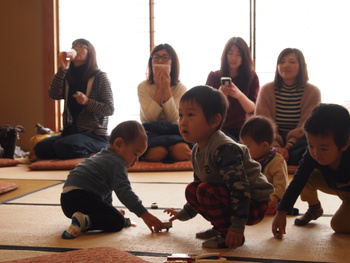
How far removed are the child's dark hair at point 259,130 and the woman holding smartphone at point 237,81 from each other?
1.53 metres

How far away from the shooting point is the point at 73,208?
162 cm

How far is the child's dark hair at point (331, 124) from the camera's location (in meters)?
1.37

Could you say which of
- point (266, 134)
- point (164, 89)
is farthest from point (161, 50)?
point (266, 134)

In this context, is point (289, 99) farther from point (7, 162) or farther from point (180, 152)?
point (7, 162)

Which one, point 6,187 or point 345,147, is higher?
point 345,147

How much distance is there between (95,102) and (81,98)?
0.51ft

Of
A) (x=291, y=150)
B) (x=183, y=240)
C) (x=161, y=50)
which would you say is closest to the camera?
(x=183, y=240)

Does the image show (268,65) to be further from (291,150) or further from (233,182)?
(233,182)

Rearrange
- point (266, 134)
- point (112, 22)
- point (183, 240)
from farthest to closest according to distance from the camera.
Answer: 1. point (112, 22)
2. point (266, 134)
3. point (183, 240)

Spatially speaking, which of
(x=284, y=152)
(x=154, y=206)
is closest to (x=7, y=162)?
(x=154, y=206)

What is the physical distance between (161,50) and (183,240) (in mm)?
2380

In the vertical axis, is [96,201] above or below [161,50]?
below

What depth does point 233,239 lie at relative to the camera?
1292mm

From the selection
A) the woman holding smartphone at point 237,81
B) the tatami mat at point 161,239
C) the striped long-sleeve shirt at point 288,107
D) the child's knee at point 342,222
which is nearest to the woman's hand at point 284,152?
the striped long-sleeve shirt at point 288,107
